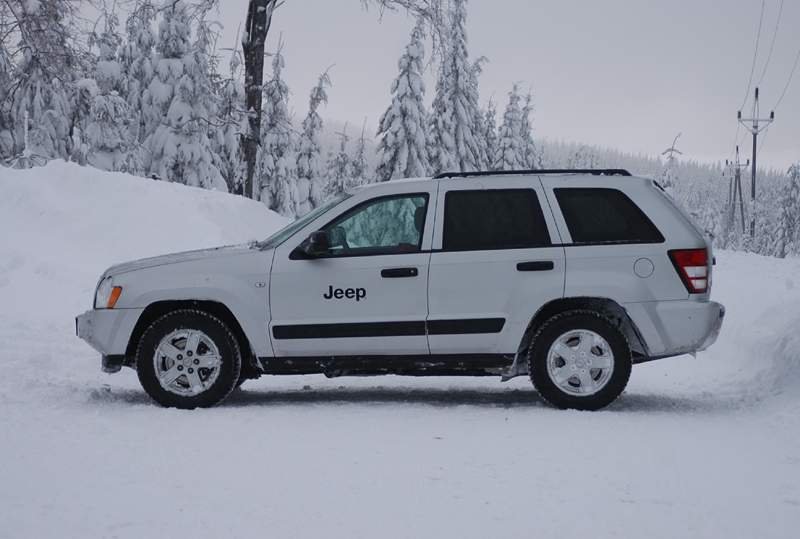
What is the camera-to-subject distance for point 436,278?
23.9 feet

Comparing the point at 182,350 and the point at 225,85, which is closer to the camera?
the point at 182,350

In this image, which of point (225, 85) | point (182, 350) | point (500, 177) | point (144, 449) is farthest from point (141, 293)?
point (225, 85)

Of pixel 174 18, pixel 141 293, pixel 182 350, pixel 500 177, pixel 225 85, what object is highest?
pixel 174 18

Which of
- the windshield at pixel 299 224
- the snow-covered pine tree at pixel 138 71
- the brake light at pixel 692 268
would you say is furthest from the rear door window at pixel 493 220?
the snow-covered pine tree at pixel 138 71

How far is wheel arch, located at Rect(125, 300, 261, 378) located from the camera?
7.48 metres

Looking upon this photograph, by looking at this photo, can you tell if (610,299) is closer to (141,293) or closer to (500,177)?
(500,177)

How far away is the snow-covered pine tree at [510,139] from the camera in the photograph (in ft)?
183

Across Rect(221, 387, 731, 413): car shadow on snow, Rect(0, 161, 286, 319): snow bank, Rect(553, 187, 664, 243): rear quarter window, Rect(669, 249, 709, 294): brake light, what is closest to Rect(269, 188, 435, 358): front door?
Rect(221, 387, 731, 413): car shadow on snow

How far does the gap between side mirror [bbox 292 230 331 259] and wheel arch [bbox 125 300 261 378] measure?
0.76m

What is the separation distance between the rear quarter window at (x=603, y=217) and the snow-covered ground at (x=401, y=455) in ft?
4.67

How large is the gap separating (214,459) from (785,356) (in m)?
5.72

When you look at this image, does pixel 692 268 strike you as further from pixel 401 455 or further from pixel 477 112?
pixel 477 112

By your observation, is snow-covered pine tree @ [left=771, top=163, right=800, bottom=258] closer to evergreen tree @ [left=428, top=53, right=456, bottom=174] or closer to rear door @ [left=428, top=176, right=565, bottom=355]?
evergreen tree @ [left=428, top=53, right=456, bottom=174]

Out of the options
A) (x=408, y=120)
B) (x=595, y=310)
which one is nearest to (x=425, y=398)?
(x=595, y=310)
